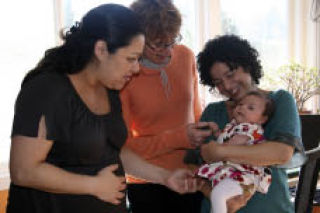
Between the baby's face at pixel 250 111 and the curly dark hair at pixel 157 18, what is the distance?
411mm

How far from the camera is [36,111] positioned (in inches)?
44.1

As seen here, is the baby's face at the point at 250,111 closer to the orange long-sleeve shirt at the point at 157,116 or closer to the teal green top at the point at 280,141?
the teal green top at the point at 280,141

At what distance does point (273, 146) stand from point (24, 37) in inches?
76.1

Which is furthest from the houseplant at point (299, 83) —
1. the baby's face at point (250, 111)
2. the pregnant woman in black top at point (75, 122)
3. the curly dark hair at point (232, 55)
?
the pregnant woman in black top at point (75, 122)

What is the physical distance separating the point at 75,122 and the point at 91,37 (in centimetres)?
26

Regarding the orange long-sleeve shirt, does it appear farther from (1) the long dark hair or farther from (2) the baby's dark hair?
(1) the long dark hair

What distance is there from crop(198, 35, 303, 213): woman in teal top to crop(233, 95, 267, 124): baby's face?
5 centimetres

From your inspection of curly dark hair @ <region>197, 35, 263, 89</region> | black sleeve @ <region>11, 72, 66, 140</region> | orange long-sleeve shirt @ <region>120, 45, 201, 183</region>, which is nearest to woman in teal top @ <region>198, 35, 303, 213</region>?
curly dark hair @ <region>197, 35, 263, 89</region>

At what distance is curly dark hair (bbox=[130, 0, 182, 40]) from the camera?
166cm

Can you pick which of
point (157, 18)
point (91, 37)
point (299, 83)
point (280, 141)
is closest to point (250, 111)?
point (280, 141)

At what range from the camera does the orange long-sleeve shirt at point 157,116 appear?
1724 millimetres

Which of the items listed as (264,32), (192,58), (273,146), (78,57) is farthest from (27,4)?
(264,32)

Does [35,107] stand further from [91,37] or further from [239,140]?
[239,140]

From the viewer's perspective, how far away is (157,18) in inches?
65.4
